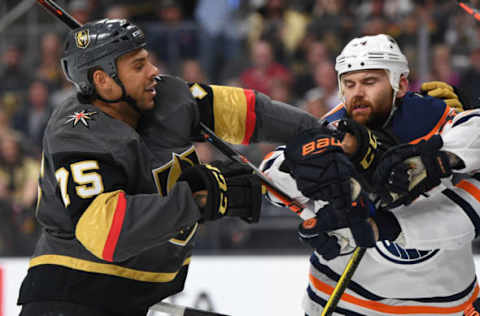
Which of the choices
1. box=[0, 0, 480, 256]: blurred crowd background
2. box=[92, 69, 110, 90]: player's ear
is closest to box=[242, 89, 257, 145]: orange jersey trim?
box=[92, 69, 110, 90]: player's ear

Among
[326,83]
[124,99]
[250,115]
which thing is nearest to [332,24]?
[326,83]

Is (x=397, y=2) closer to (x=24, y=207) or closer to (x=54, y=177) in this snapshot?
(x=24, y=207)

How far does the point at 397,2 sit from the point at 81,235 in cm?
367

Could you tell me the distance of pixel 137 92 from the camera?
2.06 metres

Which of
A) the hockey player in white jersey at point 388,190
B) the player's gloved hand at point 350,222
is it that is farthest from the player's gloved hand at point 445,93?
the player's gloved hand at point 350,222

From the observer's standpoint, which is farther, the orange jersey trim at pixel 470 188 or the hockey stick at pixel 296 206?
the hockey stick at pixel 296 206

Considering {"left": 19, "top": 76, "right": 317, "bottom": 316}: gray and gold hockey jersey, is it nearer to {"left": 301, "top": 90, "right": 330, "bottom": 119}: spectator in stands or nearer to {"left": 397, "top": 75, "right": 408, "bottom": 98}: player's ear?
{"left": 397, "top": 75, "right": 408, "bottom": 98}: player's ear

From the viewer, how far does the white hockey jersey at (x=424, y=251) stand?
80.4 inches

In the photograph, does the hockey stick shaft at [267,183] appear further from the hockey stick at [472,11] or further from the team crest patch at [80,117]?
the hockey stick at [472,11]

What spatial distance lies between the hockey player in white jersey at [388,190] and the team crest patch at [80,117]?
0.55 m

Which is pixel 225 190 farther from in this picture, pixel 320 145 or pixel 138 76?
pixel 138 76

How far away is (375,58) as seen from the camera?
2135mm

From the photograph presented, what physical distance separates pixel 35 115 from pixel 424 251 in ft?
11.0

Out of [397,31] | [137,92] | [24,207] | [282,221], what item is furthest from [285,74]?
[137,92]
